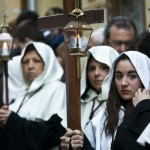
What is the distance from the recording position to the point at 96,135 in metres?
8.67

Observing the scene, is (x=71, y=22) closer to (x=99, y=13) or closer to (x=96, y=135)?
(x=99, y=13)

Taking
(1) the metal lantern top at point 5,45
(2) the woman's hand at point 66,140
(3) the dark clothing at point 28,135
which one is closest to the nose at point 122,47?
(3) the dark clothing at point 28,135

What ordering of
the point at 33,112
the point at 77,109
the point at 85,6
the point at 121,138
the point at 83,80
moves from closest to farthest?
1. the point at 121,138
2. the point at 77,109
3. the point at 83,80
4. the point at 33,112
5. the point at 85,6

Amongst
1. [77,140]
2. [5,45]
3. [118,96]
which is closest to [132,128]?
[77,140]

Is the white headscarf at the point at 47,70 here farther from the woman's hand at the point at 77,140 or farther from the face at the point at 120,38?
the woman's hand at the point at 77,140

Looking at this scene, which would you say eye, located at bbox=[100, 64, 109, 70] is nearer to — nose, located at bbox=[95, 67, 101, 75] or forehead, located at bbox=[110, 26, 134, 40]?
nose, located at bbox=[95, 67, 101, 75]

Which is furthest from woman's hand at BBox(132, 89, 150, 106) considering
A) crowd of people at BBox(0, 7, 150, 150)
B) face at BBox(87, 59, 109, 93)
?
face at BBox(87, 59, 109, 93)

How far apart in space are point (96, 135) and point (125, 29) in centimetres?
243

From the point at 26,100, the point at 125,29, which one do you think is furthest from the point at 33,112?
the point at 125,29

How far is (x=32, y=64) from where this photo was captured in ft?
36.0

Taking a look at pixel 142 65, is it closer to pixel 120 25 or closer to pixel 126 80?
pixel 126 80

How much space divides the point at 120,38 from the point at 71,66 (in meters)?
2.09

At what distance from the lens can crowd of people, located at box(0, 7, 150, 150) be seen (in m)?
8.33

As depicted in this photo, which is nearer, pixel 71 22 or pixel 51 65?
pixel 71 22
